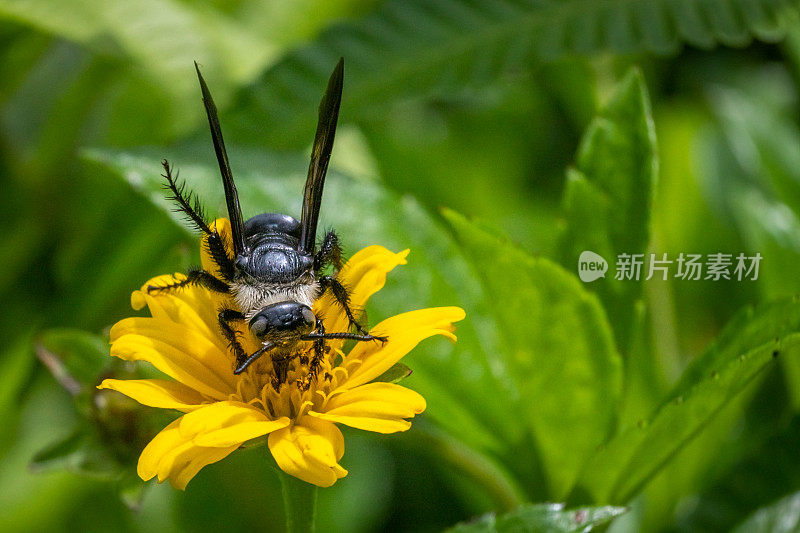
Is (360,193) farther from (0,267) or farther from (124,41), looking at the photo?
(0,267)

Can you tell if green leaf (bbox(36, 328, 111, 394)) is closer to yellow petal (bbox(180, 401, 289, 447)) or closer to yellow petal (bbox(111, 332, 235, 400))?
yellow petal (bbox(111, 332, 235, 400))

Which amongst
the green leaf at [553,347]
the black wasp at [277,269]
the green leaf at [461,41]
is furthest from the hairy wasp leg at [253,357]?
the green leaf at [461,41]

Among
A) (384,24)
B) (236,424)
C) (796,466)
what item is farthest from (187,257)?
(796,466)

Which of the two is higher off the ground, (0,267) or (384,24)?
(384,24)

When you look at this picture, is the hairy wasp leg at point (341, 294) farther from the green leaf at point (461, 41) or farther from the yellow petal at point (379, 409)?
the green leaf at point (461, 41)

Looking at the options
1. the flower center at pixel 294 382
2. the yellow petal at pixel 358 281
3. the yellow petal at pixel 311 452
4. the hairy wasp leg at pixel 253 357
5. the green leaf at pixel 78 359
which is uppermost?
the green leaf at pixel 78 359

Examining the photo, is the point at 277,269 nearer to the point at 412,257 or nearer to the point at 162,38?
the point at 412,257

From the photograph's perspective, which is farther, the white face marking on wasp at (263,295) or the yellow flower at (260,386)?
the white face marking on wasp at (263,295)
